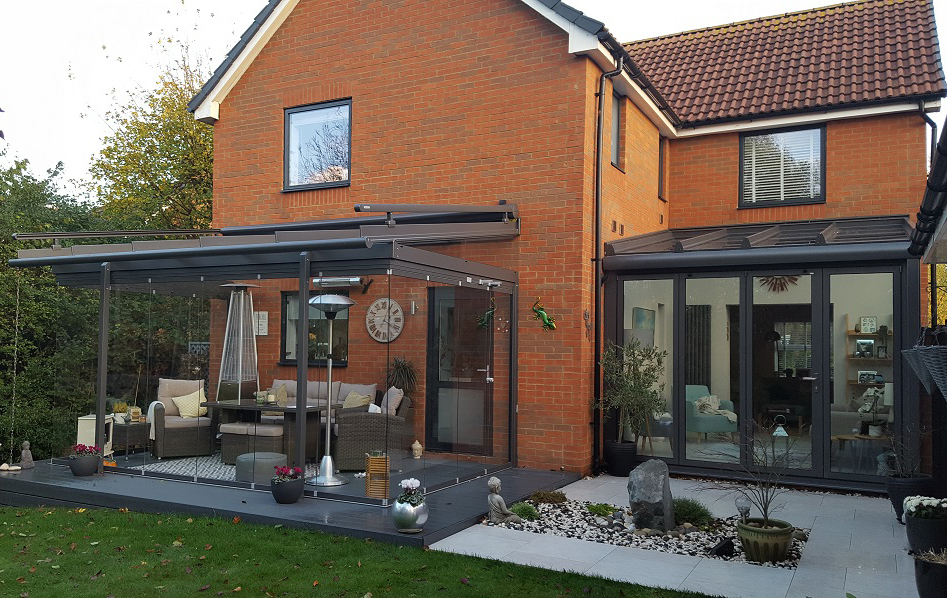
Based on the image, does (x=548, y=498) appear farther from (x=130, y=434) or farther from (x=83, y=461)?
(x=83, y=461)

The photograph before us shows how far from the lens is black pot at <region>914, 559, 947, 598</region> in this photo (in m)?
5.02

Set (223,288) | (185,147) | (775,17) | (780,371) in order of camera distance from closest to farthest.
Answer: (223,288)
(780,371)
(775,17)
(185,147)

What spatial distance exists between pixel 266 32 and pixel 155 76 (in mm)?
9979

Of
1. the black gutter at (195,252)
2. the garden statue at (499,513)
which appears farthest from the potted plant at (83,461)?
the garden statue at (499,513)

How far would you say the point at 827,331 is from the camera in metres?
9.80

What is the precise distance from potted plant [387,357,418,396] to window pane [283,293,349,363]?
514 mm

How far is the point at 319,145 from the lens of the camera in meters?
12.4

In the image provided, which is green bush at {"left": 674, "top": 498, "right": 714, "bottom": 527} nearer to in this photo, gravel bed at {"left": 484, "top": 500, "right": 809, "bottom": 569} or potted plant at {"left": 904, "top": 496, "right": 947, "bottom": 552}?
gravel bed at {"left": 484, "top": 500, "right": 809, "bottom": 569}

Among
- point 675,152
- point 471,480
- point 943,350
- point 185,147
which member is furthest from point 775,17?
point 185,147

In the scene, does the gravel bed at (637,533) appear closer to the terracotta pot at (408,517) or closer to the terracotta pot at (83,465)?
the terracotta pot at (408,517)

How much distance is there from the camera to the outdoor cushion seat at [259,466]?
8688mm

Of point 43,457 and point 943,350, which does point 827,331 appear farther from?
point 43,457

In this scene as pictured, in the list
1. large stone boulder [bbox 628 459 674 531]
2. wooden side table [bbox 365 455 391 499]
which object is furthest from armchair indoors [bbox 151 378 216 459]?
large stone boulder [bbox 628 459 674 531]

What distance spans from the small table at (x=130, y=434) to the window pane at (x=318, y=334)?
2367 mm
